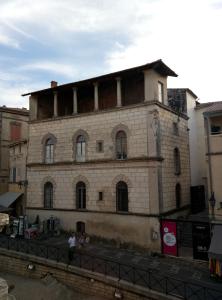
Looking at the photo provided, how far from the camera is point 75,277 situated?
15.0m

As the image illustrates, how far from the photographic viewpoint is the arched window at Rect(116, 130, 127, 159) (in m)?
20.3

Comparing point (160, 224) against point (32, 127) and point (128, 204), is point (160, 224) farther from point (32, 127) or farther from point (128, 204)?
point (32, 127)

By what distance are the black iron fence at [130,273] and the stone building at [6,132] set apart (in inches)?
505

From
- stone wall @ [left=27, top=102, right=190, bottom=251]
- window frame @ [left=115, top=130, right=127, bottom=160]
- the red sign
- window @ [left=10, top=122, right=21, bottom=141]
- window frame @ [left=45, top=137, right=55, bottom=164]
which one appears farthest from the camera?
window @ [left=10, top=122, right=21, bottom=141]

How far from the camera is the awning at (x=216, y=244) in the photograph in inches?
524

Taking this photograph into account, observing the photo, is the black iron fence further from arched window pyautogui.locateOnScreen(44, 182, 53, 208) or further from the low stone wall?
arched window pyautogui.locateOnScreen(44, 182, 53, 208)

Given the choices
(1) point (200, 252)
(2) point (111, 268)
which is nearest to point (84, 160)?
(2) point (111, 268)

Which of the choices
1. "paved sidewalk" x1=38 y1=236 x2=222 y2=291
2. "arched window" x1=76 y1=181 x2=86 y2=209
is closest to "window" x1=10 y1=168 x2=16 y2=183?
"arched window" x1=76 y1=181 x2=86 y2=209

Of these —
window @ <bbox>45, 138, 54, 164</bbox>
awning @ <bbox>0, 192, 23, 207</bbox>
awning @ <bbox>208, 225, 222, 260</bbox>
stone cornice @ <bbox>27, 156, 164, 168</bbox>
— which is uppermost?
window @ <bbox>45, 138, 54, 164</bbox>

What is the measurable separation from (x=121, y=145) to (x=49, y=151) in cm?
714

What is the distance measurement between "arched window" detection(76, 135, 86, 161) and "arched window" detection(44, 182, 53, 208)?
3.84 m

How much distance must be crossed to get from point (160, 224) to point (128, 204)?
269 cm

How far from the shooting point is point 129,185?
63.8 feet

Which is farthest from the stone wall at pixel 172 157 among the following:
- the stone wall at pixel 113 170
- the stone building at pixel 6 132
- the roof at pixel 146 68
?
the stone building at pixel 6 132
